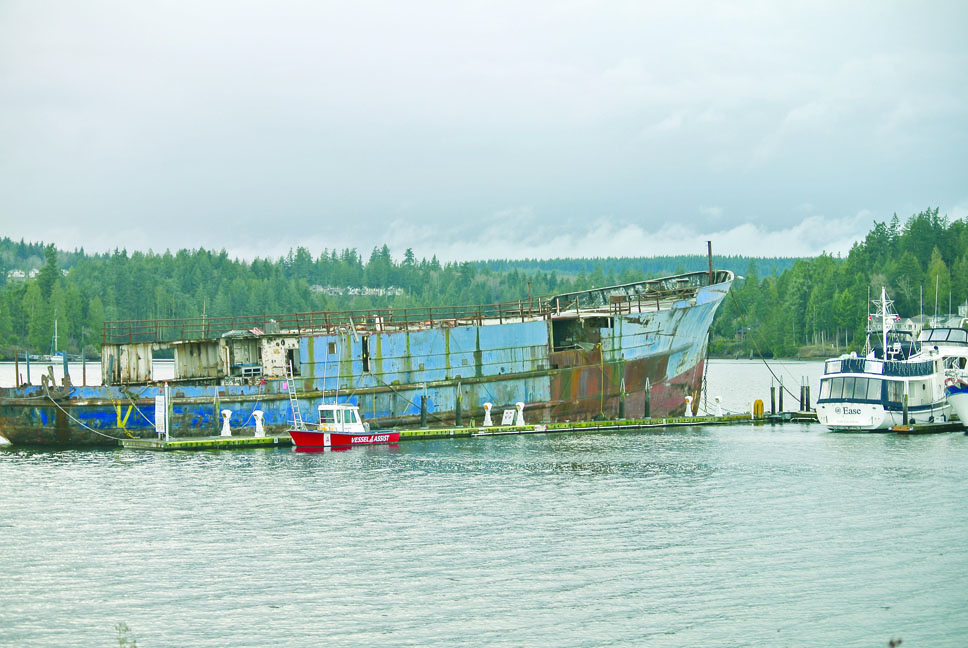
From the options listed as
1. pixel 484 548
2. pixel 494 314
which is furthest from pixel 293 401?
pixel 484 548

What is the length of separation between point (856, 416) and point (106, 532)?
3556 centimetres

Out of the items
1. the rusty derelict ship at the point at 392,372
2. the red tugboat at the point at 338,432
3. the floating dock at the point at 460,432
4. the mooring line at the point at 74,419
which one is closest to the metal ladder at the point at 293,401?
the rusty derelict ship at the point at 392,372

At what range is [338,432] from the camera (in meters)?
46.1

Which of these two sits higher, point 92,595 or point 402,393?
point 402,393

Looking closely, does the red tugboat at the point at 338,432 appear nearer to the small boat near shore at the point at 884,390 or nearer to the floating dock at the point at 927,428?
the small boat near shore at the point at 884,390

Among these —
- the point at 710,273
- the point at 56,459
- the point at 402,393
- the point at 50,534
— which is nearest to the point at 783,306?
the point at 710,273

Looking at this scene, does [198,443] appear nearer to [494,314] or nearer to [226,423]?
[226,423]

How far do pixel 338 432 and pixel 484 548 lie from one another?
62.6ft

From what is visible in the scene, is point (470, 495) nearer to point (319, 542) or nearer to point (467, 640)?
point (319, 542)

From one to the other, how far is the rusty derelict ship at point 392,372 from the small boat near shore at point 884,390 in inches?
313

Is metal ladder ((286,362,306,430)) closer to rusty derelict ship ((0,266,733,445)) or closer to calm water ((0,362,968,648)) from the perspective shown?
rusty derelict ship ((0,266,733,445))

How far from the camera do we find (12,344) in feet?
543

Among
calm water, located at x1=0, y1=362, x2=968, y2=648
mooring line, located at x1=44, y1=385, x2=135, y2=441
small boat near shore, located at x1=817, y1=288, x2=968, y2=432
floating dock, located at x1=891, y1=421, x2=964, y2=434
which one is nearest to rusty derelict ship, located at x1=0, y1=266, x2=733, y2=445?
mooring line, located at x1=44, y1=385, x2=135, y2=441

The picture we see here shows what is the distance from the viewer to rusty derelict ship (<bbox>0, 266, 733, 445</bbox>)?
4659 centimetres
